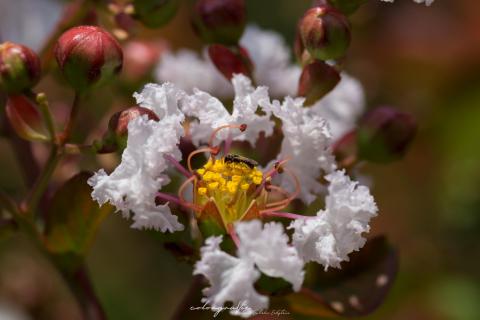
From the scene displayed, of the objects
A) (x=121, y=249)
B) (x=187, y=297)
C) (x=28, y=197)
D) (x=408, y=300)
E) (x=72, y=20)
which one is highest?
(x=72, y=20)

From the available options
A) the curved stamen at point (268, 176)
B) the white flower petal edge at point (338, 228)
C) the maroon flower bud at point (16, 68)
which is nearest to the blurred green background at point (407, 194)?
the maroon flower bud at point (16, 68)

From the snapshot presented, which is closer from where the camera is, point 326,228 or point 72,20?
point 326,228

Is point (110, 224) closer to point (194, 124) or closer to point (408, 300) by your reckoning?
point (408, 300)

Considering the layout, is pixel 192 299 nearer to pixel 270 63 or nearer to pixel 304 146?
pixel 304 146

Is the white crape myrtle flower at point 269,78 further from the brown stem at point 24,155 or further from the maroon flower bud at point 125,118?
the maroon flower bud at point 125,118

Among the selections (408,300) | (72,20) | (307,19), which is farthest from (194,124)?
(408,300)

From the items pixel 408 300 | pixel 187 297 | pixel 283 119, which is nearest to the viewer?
pixel 283 119

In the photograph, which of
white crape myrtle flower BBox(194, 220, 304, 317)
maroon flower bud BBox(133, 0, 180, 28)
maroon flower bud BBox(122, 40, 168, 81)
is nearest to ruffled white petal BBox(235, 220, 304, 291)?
white crape myrtle flower BBox(194, 220, 304, 317)
